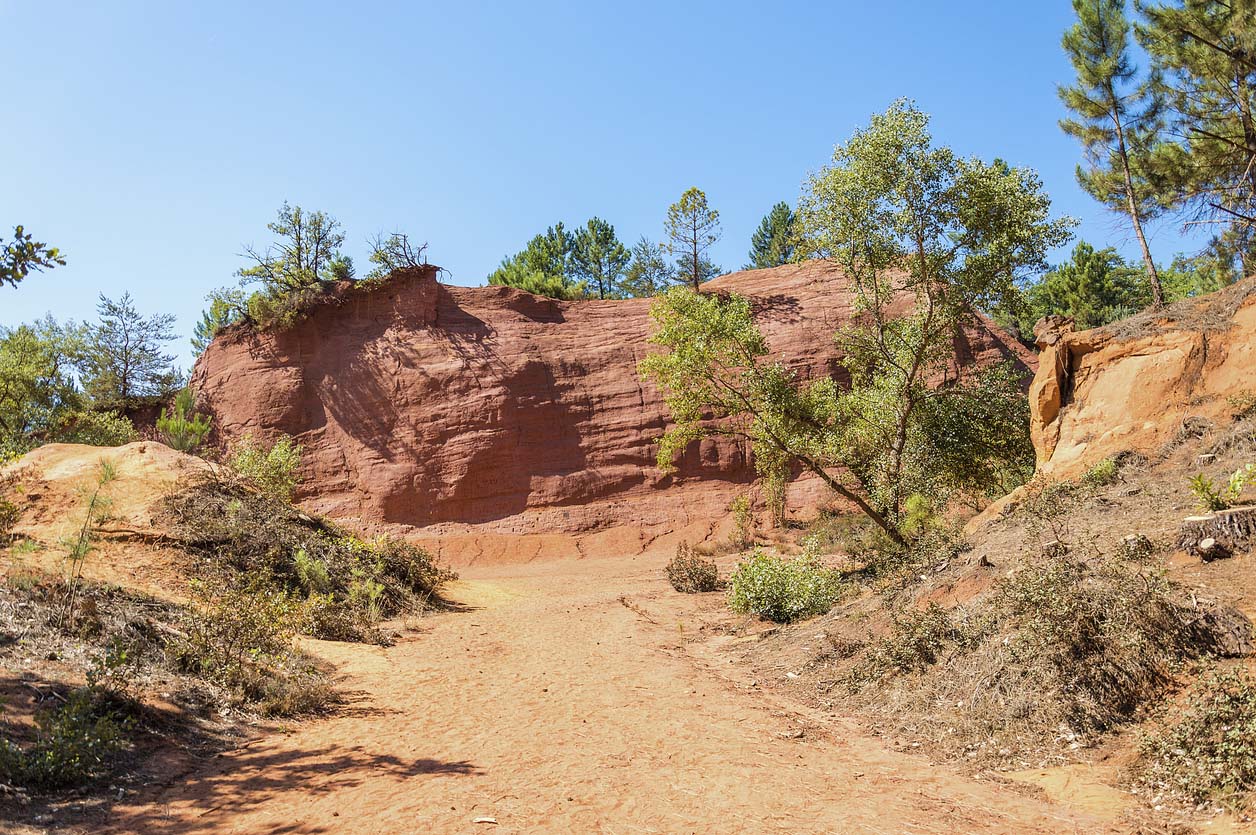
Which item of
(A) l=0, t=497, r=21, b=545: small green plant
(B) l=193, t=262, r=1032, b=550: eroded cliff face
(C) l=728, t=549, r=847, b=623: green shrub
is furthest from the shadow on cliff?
(A) l=0, t=497, r=21, b=545: small green plant

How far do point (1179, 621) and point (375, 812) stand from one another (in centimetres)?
647

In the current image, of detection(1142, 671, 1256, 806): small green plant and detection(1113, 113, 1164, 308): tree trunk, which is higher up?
detection(1113, 113, 1164, 308): tree trunk

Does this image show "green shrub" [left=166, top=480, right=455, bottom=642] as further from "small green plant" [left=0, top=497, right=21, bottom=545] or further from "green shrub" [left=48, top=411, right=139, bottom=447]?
"green shrub" [left=48, top=411, right=139, bottom=447]

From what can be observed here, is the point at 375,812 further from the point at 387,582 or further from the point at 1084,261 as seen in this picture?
the point at 1084,261

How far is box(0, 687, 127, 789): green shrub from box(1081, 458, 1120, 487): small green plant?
12899mm

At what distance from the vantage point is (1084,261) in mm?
39000

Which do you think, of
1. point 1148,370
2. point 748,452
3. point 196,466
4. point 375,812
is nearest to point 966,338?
point 748,452

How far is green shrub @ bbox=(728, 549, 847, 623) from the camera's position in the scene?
12258 millimetres

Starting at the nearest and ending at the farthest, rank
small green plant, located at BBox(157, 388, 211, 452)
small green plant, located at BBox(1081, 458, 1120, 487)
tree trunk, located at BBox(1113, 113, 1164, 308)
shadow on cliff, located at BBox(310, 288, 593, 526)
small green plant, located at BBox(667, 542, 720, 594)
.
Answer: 1. small green plant, located at BBox(1081, 458, 1120, 487)
2. small green plant, located at BBox(667, 542, 720, 594)
3. tree trunk, located at BBox(1113, 113, 1164, 308)
4. small green plant, located at BBox(157, 388, 211, 452)
5. shadow on cliff, located at BBox(310, 288, 593, 526)

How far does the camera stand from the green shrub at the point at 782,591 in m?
12.3

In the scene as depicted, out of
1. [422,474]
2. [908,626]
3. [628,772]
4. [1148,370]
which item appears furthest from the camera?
[422,474]

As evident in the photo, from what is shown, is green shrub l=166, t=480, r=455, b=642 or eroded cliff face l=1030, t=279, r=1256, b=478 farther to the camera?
eroded cliff face l=1030, t=279, r=1256, b=478

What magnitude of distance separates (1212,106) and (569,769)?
966 inches

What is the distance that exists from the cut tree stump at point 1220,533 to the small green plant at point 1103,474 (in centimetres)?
437
